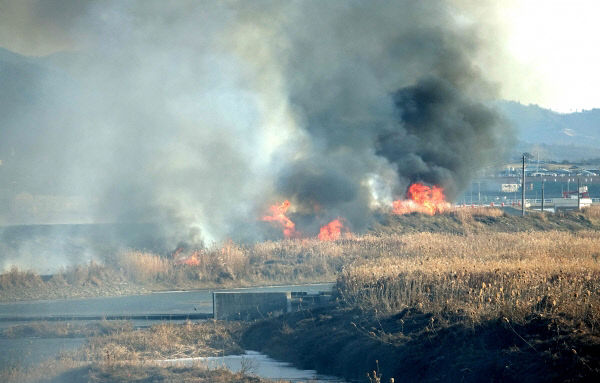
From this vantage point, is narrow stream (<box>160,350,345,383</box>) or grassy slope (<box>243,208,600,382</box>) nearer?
grassy slope (<box>243,208,600,382</box>)

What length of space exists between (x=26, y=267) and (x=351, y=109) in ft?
105

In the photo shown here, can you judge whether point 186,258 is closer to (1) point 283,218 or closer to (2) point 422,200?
(1) point 283,218

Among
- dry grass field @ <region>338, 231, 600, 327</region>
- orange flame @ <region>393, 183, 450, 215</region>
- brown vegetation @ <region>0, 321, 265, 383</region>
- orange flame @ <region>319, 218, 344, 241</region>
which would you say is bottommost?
brown vegetation @ <region>0, 321, 265, 383</region>

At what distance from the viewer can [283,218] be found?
197ft

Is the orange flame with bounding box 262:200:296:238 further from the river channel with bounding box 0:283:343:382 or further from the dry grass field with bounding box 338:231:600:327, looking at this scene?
the dry grass field with bounding box 338:231:600:327

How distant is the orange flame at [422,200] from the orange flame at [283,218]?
429 inches

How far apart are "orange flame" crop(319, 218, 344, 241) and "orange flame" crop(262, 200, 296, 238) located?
206 centimetres

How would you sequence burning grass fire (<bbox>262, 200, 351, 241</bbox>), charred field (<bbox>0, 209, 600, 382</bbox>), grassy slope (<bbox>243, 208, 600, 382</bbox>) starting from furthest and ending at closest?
burning grass fire (<bbox>262, 200, 351, 241</bbox>)
charred field (<bbox>0, 209, 600, 382</bbox>)
grassy slope (<bbox>243, 208, 600, 382</bbox>)

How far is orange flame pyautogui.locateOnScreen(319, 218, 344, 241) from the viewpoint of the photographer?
2229 inches

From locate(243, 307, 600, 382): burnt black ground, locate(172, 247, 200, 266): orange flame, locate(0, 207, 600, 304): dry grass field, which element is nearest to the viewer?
locate(243, 307, 600, 382): burnt black ground

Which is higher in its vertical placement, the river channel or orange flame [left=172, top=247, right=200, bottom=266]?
orange flame [left=172, top=247, right=200, bottom=266]

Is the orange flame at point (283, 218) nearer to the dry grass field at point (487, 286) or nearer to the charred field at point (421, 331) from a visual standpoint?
the charred field at point (421, 331)

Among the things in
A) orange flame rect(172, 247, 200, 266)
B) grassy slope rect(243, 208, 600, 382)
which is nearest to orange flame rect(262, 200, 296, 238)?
orange flame rect(172, 247, 200, 266)

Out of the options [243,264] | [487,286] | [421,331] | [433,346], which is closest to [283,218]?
[243,264]
